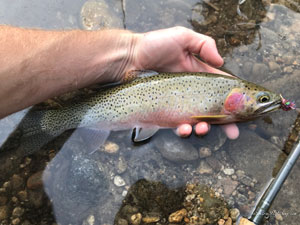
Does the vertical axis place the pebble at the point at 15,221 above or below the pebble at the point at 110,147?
below

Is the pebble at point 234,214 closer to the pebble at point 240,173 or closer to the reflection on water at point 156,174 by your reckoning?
the reflection on water at point 156,174

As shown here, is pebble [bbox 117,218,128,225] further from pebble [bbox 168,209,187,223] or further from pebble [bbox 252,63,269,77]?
pebble [bbox 252,63,269,77]

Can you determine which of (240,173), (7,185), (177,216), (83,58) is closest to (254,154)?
(240,173)

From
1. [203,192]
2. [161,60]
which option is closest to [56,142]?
[161,60]

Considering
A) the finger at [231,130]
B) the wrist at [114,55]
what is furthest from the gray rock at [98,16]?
the finger at [231,130]

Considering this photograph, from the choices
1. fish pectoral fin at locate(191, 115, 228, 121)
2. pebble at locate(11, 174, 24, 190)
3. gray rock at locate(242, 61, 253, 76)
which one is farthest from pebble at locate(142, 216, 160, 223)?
gray rock at locate(242, 61, 253, 76)

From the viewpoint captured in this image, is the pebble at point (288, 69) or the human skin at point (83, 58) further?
the pebble at point (288, 69)

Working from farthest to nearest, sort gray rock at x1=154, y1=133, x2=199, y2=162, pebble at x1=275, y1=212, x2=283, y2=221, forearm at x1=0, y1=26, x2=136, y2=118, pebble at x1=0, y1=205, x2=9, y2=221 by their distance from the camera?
gray rock at x1=154, y1=133, x2=199, y2=162 → pebble at x1=0, y1=205, x2=9, y2=221 → pebble at x1=275, y1=212, x2=283, y2=221 → forearm at x1=0, y1=26, x2=136, y2=118
